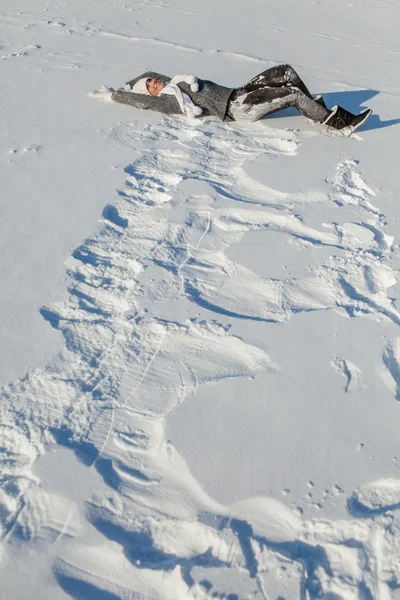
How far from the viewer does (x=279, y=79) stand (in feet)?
11.1

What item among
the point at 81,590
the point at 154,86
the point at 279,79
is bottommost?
the point at 81,590

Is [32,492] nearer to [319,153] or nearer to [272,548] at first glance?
[272,548]

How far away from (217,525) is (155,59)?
4.25 metres

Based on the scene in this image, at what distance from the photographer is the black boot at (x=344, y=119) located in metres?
3.34

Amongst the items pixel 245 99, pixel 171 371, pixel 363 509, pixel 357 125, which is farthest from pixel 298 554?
pixel 245 99

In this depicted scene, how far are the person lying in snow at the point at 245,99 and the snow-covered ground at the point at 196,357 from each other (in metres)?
0.10

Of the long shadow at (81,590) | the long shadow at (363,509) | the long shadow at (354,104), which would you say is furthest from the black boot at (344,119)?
the long shadow at (81,590)

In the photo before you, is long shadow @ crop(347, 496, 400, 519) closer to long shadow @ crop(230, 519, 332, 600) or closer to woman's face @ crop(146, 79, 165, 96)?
long shadow @ crop(230, 519, 332, 600)

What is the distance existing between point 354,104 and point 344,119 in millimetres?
688

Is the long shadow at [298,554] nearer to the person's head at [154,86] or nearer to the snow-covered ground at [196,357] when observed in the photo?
the snow-covered ground at [196,357]

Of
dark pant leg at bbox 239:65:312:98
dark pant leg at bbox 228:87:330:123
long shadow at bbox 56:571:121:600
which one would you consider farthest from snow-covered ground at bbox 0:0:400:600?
dark pant leg at bbox 239:65:312:98

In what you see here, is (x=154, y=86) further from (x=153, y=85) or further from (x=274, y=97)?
(x=274, y=97)

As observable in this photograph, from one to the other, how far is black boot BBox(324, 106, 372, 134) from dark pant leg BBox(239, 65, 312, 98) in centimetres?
22

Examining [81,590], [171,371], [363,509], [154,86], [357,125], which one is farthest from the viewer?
[154,86]
